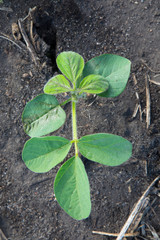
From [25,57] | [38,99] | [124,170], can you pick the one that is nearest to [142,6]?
[25,57]

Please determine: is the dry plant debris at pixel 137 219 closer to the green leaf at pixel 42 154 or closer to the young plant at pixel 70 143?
the young plant at pixel 70 143

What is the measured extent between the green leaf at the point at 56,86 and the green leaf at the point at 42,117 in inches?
4.4

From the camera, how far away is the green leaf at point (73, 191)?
1229 mm

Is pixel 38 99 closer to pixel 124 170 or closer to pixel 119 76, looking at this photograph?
pixel 119 76

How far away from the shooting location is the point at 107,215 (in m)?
1.67

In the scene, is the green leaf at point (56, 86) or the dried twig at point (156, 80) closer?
the green leaf at point (56, 86)

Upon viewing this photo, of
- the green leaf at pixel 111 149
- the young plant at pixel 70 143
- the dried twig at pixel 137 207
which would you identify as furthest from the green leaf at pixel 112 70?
the dried twig at pixel 137 207

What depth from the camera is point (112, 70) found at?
1.35 m

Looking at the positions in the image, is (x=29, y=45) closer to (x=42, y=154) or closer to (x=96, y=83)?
(x=96, y=83)

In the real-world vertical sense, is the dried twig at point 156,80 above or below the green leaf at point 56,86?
below

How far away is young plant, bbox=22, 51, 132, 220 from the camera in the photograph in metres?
1.23

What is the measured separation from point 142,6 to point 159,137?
0.84 m

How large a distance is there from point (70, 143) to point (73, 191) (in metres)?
0.23

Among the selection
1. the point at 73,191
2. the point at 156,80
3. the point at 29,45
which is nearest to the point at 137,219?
the point at 73,191
